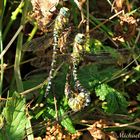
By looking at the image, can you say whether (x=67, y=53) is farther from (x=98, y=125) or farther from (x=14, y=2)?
(x=14, y=2)

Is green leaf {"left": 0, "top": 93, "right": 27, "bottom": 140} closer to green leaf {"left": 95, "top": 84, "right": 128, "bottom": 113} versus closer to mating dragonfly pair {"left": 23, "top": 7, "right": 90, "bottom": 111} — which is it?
mating dragonfly pair {"left": 23, "top": 7, "right": 90, "bottom": 111}

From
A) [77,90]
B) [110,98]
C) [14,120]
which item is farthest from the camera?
[110,98]

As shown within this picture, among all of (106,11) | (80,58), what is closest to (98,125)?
(80,58)

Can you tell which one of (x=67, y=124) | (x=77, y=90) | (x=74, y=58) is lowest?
(x=67, y=124)

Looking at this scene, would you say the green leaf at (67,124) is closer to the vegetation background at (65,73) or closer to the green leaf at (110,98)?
the vegetation background at (65,73)

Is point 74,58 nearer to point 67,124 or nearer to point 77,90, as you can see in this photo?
point 77,90

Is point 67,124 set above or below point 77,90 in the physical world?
below

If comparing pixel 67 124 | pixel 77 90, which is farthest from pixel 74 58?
pixel 67 124

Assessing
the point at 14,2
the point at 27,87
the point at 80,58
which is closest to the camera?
the point at 80,58
